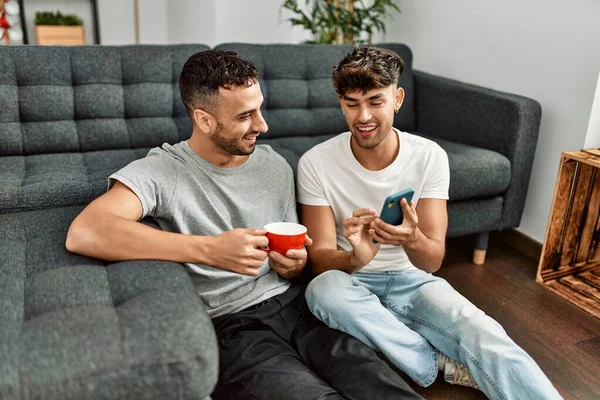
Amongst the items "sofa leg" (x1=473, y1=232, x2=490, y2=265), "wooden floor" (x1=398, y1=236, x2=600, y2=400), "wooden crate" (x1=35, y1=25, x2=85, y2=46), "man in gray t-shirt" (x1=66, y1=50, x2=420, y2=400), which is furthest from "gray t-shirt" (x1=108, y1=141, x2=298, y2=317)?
"wooden crate" (x1=35, y1=25, x2=85, y2=46)

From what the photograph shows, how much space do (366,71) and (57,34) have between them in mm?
4047

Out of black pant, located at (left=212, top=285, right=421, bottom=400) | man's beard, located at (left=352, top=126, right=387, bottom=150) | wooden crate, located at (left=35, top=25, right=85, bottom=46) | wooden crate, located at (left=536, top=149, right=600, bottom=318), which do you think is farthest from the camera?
wooden crate, located at (left=35, top=25, right=85, bottom=46)

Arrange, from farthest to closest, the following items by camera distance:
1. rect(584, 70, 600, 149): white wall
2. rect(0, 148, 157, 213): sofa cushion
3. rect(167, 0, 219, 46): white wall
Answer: rect(167, 0, 219, 46): white wall, rect(584, 70, 600, 149): white wall, rect(0, 148, 157, 213): sofa cushion

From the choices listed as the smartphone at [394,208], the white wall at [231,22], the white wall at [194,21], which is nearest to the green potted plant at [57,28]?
the white wall at [231,22]

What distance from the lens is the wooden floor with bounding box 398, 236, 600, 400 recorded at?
1.70m

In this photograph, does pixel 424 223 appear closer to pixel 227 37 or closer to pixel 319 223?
pixel 319 223

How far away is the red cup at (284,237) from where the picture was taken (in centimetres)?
129

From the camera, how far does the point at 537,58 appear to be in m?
2.52

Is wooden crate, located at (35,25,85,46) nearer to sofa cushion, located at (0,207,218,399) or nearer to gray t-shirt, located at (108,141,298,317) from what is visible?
gray t-shirt, located at (108,141,298,317)

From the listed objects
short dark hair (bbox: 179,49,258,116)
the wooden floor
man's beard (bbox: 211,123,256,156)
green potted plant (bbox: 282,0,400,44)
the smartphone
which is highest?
green potted plant (bbox: 282,0,400,44)

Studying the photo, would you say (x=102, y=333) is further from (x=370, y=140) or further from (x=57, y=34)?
(x=57, y=34)

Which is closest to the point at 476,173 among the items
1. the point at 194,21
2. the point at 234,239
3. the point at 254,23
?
the point at 234,239

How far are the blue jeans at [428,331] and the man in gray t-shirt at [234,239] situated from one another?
65 mm

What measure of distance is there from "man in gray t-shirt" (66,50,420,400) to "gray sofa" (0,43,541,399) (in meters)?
0.10
